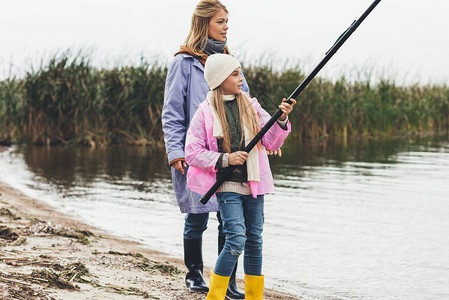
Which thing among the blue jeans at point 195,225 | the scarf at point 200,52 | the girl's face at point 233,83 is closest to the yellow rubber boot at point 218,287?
the blue jeans at point 195,225

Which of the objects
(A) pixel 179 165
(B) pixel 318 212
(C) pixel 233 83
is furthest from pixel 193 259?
(B) pixel 318 212

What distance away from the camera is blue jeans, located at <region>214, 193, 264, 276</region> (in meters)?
3.18

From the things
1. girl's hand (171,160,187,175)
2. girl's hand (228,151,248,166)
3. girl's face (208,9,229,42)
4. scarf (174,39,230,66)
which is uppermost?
girl's face (208,9,229,42)

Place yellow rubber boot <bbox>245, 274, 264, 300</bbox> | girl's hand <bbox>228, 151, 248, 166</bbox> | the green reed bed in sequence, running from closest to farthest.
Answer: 1. girl's hand <bbox>228, 151, 248, 166</bbox>
2. yellow rubber boot <bbox>245, 274, 264, 300</bbox>
3. the green reed bed

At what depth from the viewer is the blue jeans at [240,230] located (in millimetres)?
3180

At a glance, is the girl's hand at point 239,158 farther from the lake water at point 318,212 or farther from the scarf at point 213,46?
the scarf at point 213,46

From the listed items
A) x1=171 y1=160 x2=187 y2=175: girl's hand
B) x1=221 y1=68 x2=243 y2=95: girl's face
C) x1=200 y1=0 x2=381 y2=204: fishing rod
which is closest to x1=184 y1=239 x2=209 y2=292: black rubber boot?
x1=171 y1=160 x2=187 y2=175: girl's hand

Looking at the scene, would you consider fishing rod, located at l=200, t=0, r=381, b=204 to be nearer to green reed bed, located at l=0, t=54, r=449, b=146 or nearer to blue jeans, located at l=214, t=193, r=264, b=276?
blue jeans, located at l=214, t=193, r=264, b=276

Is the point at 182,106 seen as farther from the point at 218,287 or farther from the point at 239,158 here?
the point at 218,287

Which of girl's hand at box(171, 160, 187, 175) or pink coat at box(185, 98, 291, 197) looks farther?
girl's hand at box(171, 160, 187, 175)

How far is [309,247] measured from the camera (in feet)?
17.3

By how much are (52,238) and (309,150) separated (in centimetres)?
1070

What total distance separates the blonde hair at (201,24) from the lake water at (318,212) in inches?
33.7

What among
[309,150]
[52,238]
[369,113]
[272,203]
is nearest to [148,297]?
[52,238]
